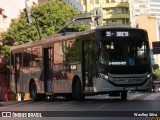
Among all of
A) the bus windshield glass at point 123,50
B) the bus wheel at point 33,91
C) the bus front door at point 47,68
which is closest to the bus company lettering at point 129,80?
the bus windshield glass at point 123,50

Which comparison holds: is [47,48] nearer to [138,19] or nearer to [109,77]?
[109,77]

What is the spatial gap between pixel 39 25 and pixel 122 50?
26534 millimetres

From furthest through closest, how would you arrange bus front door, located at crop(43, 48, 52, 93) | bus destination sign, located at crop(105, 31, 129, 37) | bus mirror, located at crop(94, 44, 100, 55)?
bus front door, located at crop(43, 48, 52, 93) → bus destination sign, located at crop(105, 31, 129, 37) → bus mirror, located at crop(94, 44, 100, 55)

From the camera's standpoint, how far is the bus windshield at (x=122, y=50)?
20.4m

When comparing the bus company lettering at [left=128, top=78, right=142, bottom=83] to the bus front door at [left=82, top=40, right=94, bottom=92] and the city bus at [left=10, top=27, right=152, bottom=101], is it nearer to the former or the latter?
the city bus at [left=10, top=27, right=152, bottom=101]

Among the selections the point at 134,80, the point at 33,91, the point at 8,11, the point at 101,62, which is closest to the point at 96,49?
the point at 101,62

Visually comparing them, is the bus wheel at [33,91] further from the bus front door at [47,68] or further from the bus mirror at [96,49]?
the bus mirror at [96,49]

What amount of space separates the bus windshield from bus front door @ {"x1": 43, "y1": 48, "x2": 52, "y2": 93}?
4.99m

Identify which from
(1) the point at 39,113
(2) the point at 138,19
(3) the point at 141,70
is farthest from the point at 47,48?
(2) the point at 138,19

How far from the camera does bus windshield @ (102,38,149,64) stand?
20375 millimetres

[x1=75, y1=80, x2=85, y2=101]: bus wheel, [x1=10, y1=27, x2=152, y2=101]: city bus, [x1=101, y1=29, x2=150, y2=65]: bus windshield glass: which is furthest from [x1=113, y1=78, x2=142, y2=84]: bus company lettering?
[x1=75, y1=80, x2=85, y2=101]: bus wheel

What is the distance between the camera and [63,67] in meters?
23.2

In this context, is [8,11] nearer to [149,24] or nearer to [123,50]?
[123,50]

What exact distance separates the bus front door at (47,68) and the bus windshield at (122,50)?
4986 mm
